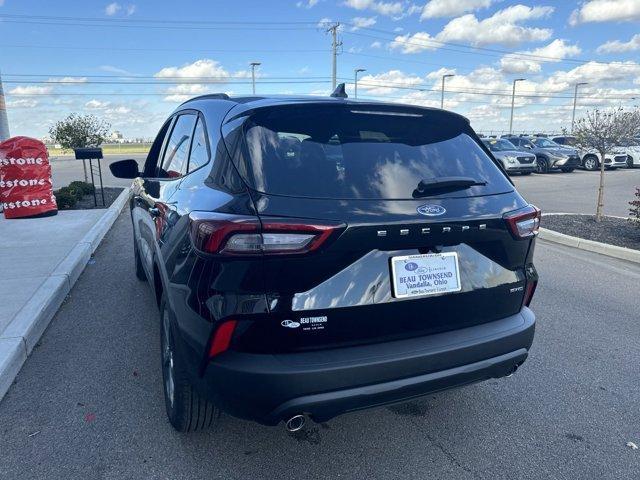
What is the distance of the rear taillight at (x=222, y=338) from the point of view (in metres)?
2.05

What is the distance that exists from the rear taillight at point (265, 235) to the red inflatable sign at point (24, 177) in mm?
8135

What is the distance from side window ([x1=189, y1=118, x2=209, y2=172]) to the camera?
2624 mm

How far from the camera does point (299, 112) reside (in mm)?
2412

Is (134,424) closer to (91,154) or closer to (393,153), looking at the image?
(393,153)

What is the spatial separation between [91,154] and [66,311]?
687 centimetres

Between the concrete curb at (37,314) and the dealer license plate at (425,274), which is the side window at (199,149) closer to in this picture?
the dealer license plate at (425,274)

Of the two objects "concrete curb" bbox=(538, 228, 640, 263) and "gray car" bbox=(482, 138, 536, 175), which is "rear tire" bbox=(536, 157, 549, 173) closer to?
"gray car" bbox=(482, 138, 536, 175)

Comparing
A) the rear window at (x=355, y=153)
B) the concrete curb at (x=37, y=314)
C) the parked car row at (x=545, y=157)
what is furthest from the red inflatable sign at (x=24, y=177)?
the parked car row at (x=545, y=157)

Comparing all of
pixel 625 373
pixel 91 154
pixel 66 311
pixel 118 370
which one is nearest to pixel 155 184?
pixel 118 370

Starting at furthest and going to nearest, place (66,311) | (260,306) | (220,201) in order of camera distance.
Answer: (66,311) < (220,201) < (260,306)

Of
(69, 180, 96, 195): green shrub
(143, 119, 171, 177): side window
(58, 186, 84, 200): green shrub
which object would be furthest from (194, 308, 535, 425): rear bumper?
(69, 180, 96, 195): green shrub

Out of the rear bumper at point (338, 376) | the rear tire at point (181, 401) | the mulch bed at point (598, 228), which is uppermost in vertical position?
the rear bumper at point (338, 376)

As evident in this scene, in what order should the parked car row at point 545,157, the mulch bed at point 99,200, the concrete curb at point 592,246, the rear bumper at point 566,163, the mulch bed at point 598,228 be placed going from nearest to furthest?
the concrete curb at point 592,246 → the mulch bed at point 598,228 → the mulch bed at point 99,200 → the parked car row at point 545,157 → the rear bumper at point 566,163

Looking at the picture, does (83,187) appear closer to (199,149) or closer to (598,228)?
(199,149)
